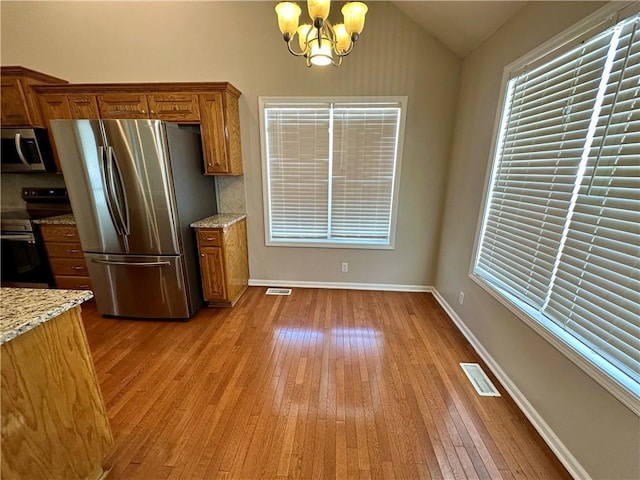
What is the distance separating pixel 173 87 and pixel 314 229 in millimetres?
2137

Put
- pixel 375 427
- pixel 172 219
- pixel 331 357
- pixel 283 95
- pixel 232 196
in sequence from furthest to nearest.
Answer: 1. pixel 232 196
2. pixel 283 95
3. pixel 172 219
4. pixel 331 357
5. pixel 375 427

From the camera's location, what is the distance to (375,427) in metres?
1.60

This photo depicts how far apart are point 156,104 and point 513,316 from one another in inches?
147

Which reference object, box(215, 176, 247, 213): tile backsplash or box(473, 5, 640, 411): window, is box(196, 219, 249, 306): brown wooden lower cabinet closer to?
box(215, 176, 247, 213): tile backsplash

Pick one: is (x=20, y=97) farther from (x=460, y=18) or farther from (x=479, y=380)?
(x=479, y=380)

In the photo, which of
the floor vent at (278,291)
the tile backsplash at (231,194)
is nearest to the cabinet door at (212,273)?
the floor vent at (278,291)

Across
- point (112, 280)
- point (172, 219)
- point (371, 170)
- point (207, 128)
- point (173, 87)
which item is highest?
point (173, 87)

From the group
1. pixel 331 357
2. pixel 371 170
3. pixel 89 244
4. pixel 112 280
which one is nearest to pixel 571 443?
pixel 331 357

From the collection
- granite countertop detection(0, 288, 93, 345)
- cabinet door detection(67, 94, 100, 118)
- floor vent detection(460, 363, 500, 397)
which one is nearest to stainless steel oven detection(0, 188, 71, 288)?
cabinet door detection(67, 94, 100, 118)

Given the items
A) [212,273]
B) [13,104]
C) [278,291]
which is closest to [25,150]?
[13,104]

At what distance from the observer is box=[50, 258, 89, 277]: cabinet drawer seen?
2.90 metres

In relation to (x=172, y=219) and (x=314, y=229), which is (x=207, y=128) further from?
(x=314, y=229)

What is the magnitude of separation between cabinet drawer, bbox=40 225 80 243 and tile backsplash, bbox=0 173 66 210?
77cm

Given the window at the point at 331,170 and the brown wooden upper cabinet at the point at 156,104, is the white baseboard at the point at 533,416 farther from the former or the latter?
the brown wooden upper cabinet at the point at 156,104
